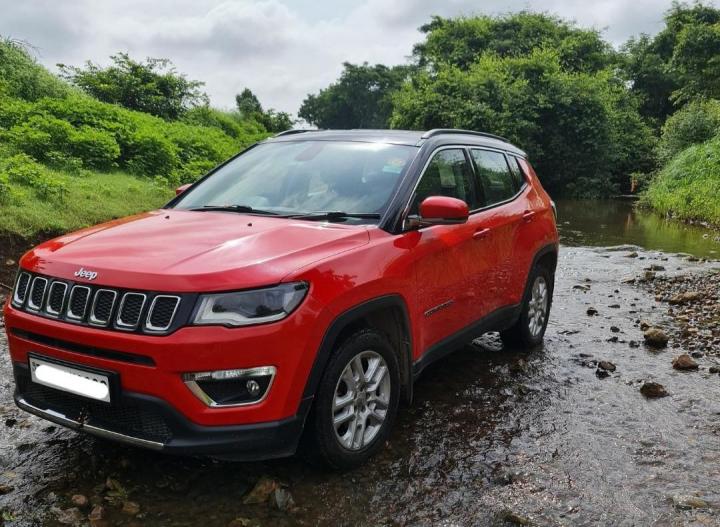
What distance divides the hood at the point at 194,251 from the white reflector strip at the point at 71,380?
415 mm

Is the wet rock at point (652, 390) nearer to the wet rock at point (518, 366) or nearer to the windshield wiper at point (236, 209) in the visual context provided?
the wet rock at point (518, 366)

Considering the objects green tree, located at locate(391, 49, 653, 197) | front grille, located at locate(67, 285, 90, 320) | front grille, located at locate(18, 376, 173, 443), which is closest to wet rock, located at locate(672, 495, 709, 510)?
front grille, located at locate(18, 376, 173, 443)

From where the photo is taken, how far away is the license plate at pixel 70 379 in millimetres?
2781

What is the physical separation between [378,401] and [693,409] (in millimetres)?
2442

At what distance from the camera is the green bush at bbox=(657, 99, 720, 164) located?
22484mm

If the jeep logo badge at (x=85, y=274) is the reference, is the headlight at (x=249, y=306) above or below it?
below

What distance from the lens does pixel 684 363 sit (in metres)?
5.28

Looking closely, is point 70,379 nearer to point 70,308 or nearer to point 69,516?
point 70,308

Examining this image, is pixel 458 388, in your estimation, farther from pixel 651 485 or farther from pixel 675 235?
pixel 675 235

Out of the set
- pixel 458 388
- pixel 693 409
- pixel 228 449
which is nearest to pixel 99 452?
pixel 228 449

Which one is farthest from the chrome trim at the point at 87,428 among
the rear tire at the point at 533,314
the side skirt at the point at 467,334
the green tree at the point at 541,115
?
the green tree at the point at 541,115

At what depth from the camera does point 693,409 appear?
14.6 ft

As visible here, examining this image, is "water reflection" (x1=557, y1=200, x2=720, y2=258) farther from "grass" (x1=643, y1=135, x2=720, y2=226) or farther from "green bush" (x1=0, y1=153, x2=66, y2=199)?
"green bush" (x1=0, y1=153, x2=66, y2=199)

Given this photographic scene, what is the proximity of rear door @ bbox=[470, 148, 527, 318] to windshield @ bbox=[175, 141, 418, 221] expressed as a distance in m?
0.89
